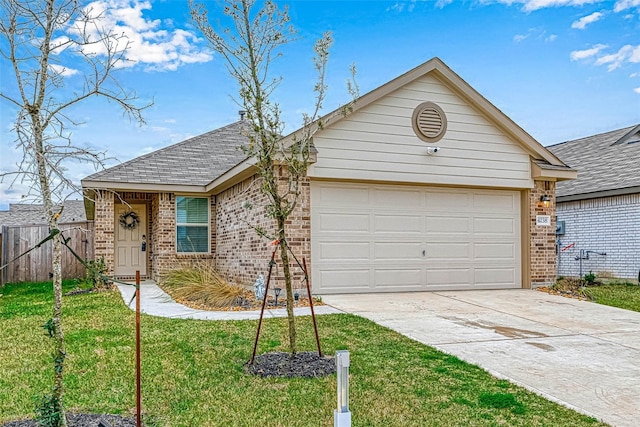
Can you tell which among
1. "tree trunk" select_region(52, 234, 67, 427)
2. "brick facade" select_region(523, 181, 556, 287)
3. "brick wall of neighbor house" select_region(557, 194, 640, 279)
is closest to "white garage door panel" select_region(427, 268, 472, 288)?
"brick facade" select_region(523, 181, 556, 287)

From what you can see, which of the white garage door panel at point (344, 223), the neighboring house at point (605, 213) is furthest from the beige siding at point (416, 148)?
the neighboring house at point (605, 213)

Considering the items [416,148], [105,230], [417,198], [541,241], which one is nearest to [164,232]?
[105,230]

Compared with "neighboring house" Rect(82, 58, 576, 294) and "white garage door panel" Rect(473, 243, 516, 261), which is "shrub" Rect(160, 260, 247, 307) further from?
"white garage door panel" Rect(473, 243, 516, 261)

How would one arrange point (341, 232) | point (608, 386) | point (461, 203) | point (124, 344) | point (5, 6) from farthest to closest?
point (461, 203), point (341, 232), point (124, 344), point (608, 386), point (5, 6)

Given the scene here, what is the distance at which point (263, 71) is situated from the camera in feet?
19.4

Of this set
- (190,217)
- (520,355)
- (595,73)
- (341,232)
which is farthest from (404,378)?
(595,73)

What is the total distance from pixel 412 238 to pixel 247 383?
713 centimetres

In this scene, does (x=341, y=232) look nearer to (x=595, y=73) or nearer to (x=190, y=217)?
(x=190, y=217)

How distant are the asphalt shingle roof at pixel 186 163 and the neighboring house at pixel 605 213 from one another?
Result: 9.95m

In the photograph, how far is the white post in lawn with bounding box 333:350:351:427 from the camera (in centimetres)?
308

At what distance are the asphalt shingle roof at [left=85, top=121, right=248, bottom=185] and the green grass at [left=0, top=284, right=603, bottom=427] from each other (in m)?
6.78

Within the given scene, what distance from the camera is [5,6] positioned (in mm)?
3740

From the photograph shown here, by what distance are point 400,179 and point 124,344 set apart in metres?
6.55

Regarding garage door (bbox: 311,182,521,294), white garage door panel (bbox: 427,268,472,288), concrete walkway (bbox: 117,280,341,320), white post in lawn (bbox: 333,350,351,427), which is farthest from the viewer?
white garage door panel (bbox: 427,268,472,288)
